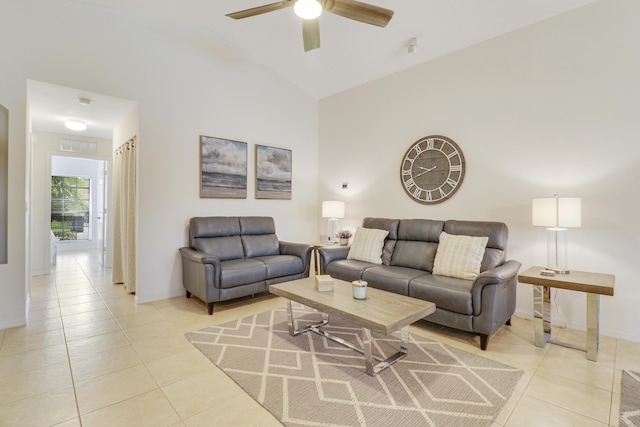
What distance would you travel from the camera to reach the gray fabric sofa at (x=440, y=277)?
8.44 feet

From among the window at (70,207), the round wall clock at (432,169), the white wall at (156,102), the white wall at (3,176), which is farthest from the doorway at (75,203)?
the round wall clock at (432,169)

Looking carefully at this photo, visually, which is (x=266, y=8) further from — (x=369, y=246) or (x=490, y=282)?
(x=490, y=282)

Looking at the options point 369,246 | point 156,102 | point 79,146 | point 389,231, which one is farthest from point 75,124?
point 389,231

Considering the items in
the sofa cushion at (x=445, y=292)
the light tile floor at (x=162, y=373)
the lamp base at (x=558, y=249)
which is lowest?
the light tile floor at (x=162, y=373)

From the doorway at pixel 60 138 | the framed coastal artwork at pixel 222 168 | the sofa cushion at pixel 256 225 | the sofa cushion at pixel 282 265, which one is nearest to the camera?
the doorway at pixel 60 138

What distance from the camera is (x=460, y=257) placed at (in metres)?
3.10

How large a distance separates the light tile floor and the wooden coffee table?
0.69 m

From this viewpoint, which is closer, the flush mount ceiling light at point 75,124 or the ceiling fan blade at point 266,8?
the ceiling fan blade at point 266,8

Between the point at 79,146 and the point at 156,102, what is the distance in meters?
2.63

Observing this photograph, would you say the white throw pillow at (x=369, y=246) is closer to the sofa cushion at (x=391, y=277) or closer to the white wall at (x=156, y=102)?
the sofa cushion at (x=391, y=277)

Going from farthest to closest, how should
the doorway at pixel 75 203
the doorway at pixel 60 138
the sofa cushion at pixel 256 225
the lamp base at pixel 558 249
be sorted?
the doorway at pixel 75 203 < the sofa cushion at pixel 256 225 < the doorway at pixel 60 138 < the lamp base at pixel 558 249

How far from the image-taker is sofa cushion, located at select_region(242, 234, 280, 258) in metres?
4.18

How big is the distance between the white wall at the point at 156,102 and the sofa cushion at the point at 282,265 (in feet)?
3.26

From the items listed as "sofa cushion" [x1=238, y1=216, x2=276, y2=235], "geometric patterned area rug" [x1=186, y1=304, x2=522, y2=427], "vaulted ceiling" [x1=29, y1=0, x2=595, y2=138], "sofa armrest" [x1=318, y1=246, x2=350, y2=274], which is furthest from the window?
"sofa armrest" [x1=318, y1=246, x2=350, y2=274]
